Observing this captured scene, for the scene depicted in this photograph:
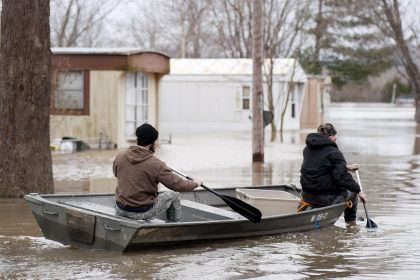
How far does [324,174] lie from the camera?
41.7 feet

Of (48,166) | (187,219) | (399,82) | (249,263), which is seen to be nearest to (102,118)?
(48,166)

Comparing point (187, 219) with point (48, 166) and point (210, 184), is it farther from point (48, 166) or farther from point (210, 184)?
point (210, 184)

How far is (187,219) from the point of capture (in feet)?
41.2

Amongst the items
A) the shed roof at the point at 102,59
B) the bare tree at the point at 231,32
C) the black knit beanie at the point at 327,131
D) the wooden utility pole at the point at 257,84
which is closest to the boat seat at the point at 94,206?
the black knit beanie at the point at 327,131

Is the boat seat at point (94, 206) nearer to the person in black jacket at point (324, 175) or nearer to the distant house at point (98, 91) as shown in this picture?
the person in black jacket at point (324, 175)

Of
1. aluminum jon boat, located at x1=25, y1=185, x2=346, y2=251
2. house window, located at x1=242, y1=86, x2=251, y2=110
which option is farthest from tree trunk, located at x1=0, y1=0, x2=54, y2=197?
house window, located at x1=242, y1=86, x2=251, y2=110

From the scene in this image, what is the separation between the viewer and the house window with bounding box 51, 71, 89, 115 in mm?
29875

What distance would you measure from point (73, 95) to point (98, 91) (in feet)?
2.94

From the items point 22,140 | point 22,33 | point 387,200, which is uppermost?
point 22,33

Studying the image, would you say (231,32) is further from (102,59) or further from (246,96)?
(102,59)

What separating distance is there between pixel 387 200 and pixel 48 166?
595cm

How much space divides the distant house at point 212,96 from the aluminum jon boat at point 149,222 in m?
30.4

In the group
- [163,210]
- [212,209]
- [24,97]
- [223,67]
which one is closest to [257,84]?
[24,97]

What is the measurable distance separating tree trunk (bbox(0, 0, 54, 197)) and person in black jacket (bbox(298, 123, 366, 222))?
4965 mm
